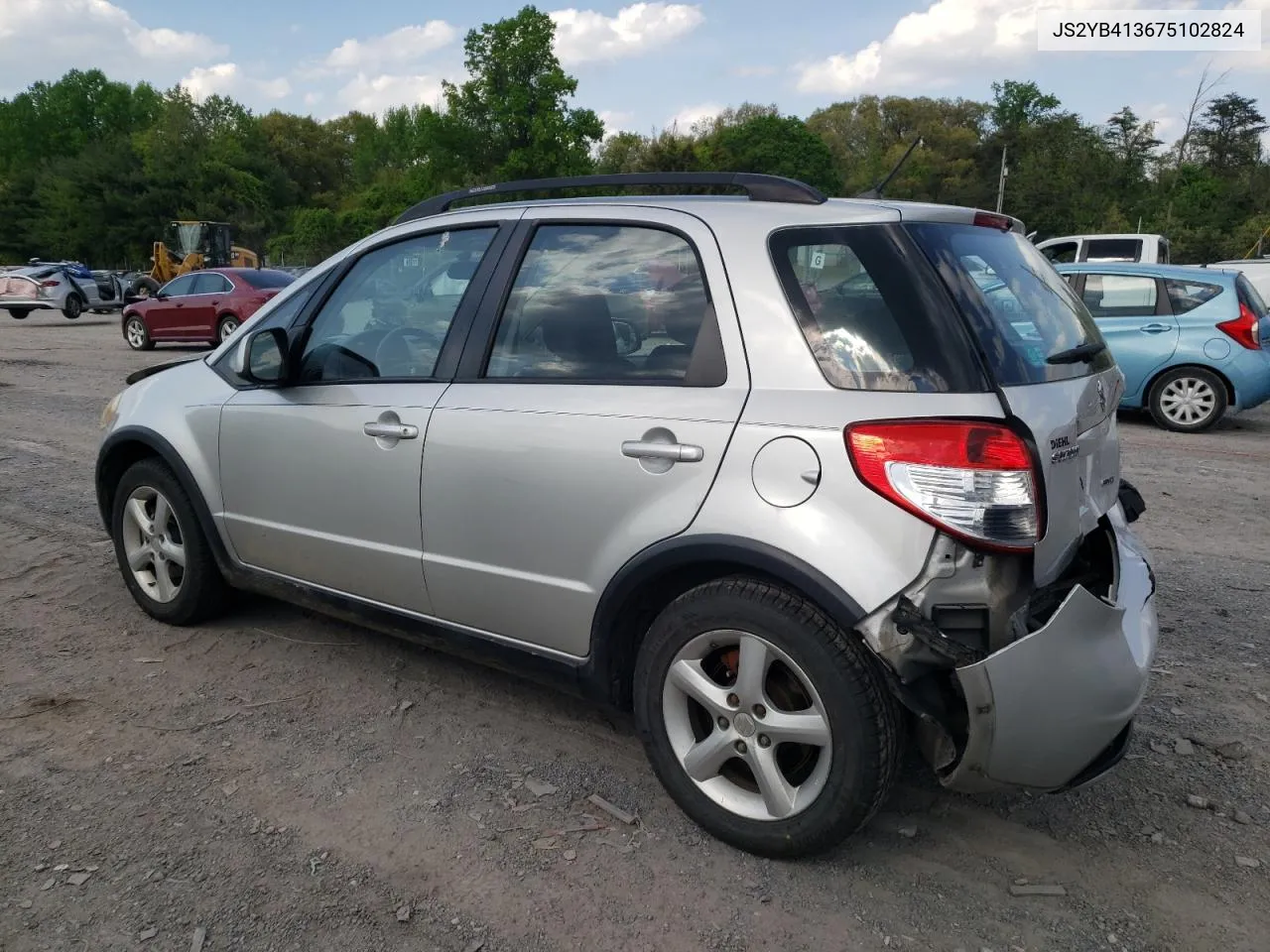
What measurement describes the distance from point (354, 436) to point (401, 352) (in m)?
0.34

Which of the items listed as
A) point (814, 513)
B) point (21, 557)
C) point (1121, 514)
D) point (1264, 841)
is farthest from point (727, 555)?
point (21, 557)

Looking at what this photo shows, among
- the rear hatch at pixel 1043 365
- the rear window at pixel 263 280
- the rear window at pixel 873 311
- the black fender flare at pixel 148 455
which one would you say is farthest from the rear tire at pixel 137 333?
the rear hatch at pixel 1043 365

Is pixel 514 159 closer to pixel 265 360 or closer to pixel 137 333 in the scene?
pixel 137 333

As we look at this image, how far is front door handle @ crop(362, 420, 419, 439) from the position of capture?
10.7ft

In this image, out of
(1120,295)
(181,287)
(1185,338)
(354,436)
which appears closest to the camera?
(354,436)

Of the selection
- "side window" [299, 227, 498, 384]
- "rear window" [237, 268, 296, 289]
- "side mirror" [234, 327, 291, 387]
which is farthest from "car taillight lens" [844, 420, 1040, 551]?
"rear window" [237, 268, 296, 289]

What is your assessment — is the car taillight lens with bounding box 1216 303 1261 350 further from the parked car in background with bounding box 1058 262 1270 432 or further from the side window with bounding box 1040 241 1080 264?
the side window with bounding box 1040 241 1080 264

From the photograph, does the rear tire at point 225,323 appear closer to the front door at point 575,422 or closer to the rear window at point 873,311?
the front door at point 575,422

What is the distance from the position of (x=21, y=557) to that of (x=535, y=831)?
392 cm

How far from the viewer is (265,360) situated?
371cm

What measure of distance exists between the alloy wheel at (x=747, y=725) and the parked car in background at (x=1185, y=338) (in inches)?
345

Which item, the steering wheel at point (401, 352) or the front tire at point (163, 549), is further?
the front tire at point (163, 549)

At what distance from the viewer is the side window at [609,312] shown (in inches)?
111

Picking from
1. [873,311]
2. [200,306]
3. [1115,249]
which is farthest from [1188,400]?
[200,306]
